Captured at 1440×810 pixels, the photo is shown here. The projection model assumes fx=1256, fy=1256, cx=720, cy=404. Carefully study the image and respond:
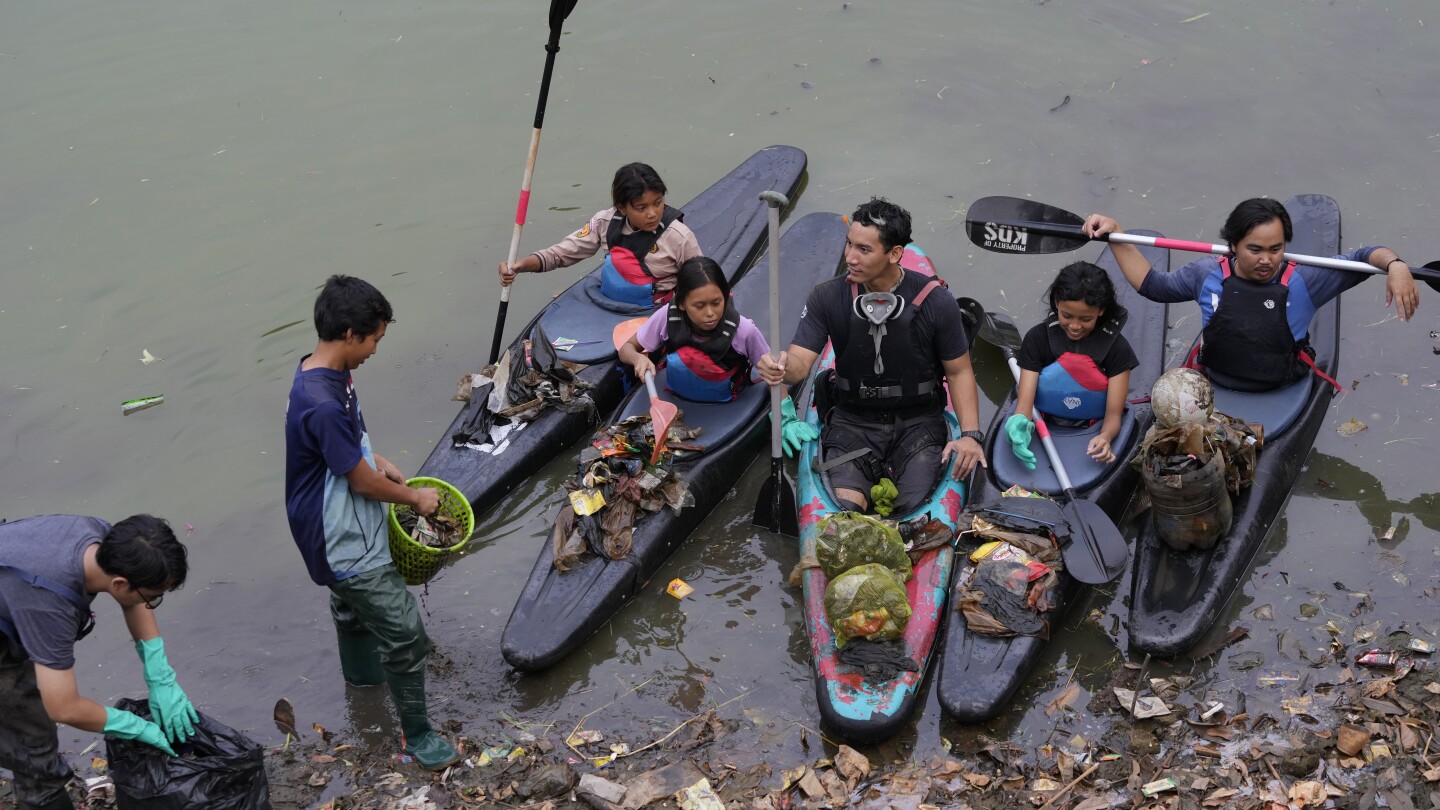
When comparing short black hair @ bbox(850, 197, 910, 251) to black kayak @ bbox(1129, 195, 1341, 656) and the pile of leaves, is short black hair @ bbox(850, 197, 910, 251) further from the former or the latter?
black kayak @ bbox(1129, 195, 1341, 656)

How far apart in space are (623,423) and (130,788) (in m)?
2.83

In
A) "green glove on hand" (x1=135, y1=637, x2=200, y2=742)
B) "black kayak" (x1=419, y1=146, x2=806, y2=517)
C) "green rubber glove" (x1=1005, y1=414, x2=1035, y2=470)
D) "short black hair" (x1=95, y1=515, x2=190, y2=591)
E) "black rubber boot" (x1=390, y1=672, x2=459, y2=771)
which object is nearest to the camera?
"short black hair" (x1=95, y1=515, x2=190, y2=591)

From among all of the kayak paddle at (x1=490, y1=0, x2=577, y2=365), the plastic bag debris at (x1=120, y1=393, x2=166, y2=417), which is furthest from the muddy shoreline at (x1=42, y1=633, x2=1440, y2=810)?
the plastic bag debris at (x1=120, y1=393, x2=166, y2=417)

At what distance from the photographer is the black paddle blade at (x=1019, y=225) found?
6754mm

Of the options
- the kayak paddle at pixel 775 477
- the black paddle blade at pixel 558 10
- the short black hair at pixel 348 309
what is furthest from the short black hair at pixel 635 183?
the short black hair at pixel 348 309

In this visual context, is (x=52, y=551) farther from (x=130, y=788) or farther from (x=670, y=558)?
(x=670, y=558)

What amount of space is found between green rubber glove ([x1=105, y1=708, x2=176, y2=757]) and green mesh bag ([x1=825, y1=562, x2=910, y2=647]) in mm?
2539

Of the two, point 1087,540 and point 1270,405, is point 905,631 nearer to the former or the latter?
point 1087,540

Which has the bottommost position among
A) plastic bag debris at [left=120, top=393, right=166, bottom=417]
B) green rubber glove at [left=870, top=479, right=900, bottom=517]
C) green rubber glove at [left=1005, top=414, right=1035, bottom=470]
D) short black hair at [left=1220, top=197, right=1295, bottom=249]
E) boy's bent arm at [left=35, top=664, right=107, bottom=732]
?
plastic bag debris at [left=120, top=393, right=166, bottom=417]

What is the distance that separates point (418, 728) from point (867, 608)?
1.86 metres

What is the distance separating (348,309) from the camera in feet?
14.2

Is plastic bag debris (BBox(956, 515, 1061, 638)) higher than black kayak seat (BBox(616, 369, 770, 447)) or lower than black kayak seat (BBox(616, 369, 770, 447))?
higher

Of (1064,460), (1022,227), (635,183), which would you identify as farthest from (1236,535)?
(635,183)

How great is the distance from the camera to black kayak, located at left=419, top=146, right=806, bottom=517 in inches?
258
